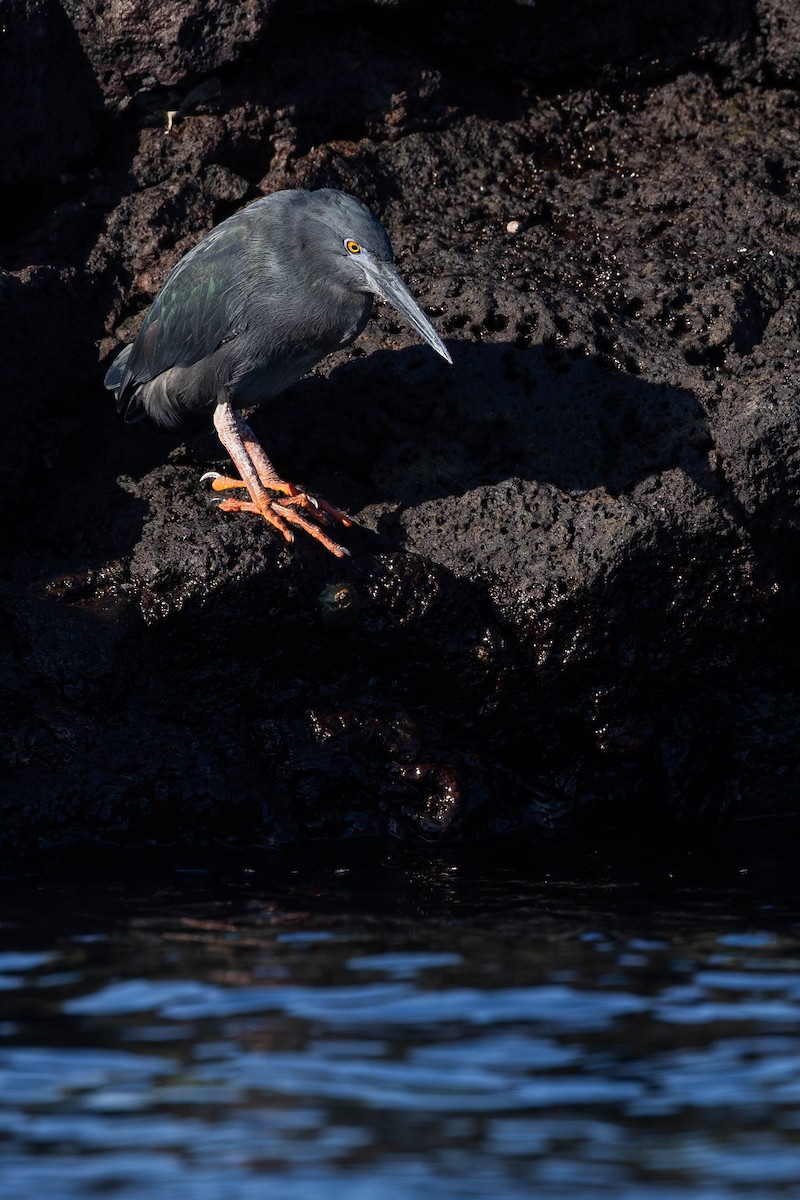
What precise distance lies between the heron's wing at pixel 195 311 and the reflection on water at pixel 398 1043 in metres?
2.26

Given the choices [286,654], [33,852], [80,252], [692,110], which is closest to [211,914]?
[33,852]

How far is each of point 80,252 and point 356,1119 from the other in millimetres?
4740

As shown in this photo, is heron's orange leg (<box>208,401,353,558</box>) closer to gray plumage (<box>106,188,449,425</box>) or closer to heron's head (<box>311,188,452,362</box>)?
gray plumage (<box>106,188,449,425</box>)

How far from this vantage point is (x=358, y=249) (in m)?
5.85

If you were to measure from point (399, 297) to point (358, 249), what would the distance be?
31 centimetres

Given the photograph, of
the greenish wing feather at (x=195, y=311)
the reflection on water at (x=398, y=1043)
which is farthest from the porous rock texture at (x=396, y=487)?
the reflection on water at (x=398, y=1043)

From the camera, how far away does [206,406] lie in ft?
19.4

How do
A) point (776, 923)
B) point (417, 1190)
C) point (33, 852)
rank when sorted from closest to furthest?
point (417, 1190), point (776, 923), point (33, 852)

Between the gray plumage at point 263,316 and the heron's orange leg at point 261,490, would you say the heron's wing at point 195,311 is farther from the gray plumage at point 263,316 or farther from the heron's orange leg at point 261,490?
the heron's orange leg at point 261,490

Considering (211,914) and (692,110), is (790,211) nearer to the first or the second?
(692,110)

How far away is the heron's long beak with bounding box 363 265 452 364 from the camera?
221 inches

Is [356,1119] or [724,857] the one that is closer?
[356,1119]

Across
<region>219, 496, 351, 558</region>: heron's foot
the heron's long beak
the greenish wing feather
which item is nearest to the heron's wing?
the greenish wing feather

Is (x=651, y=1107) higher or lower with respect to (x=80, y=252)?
lower
